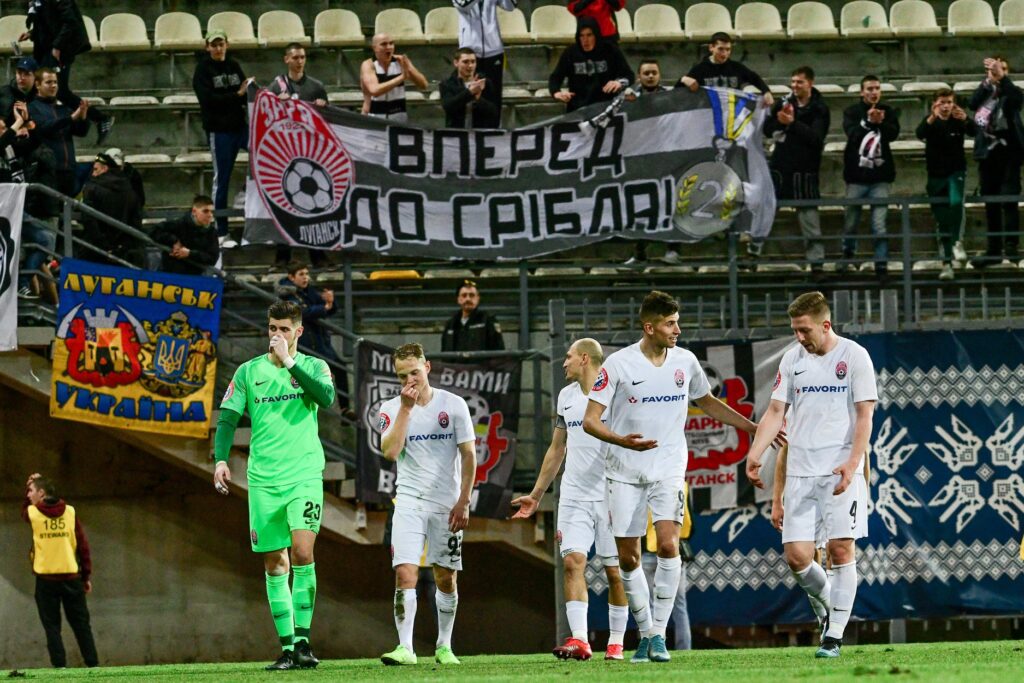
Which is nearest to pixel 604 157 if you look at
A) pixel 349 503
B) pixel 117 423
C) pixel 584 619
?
pixel 349 503

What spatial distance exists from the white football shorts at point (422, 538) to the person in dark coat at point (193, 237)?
531 cm

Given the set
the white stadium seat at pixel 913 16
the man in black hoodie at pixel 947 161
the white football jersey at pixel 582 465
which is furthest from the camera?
the white stadium seat at pixel 913 16

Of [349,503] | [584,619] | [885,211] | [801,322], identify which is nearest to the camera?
[801,322]

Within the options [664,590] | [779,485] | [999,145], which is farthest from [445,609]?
[999,145]

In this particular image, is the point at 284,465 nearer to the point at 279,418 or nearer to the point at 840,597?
the point at 279,418

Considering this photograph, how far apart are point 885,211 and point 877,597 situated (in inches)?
166

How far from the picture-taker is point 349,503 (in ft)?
50.3

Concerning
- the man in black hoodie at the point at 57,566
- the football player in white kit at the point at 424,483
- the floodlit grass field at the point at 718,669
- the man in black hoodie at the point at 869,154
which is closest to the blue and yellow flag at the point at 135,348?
the man in black hoodie at the point at 57,566

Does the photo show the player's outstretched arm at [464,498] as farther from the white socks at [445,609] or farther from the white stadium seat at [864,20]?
the white stadium seat at [864,20]

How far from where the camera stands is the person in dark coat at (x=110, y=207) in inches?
603

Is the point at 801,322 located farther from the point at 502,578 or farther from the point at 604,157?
the point at 502,578

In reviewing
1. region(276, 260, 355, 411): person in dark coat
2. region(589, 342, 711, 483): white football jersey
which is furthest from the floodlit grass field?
region(276, 260, 355, 411): person in dark coat

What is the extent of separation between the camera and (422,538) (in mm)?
10430

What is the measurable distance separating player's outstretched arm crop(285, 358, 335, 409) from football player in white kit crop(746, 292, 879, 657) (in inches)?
103
